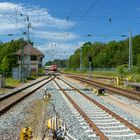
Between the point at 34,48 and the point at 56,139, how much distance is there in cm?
11827

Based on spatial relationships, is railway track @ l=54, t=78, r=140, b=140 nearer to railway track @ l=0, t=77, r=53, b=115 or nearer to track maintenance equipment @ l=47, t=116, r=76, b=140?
track maintenance equipment @ l=47, t=116, r=76, b=140

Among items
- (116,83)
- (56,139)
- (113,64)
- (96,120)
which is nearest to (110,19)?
(116,83)

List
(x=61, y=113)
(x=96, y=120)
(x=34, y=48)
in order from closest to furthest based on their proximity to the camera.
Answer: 1. (x=96, y=120)
2. (x=61, y=113)
3. (x=34, y=48)

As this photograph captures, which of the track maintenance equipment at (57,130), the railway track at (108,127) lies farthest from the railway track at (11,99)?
the track maintenance equipment at (57,130)

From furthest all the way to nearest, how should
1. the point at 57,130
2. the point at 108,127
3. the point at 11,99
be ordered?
1. the point at 11,99
2. the point at 108,127
3. the point at 57,130

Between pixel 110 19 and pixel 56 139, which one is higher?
pixel 110 19

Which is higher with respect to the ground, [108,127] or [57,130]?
[57,130]

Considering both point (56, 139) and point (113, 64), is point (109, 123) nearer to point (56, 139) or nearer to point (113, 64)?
Answer: point (56, 139)

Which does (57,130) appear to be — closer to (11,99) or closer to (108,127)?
(108,127)

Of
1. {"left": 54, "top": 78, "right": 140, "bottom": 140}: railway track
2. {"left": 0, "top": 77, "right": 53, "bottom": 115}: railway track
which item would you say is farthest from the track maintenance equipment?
{"left": 0, "top": 77, "right": 53, "bottom": 115}: railway track

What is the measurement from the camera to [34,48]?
12638 cm

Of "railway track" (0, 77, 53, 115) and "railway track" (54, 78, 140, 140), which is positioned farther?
"railway track" (0, 77, 53, 115)

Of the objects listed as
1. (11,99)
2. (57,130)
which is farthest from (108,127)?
(11,99)

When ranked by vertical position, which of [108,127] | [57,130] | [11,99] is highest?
[57,130]
